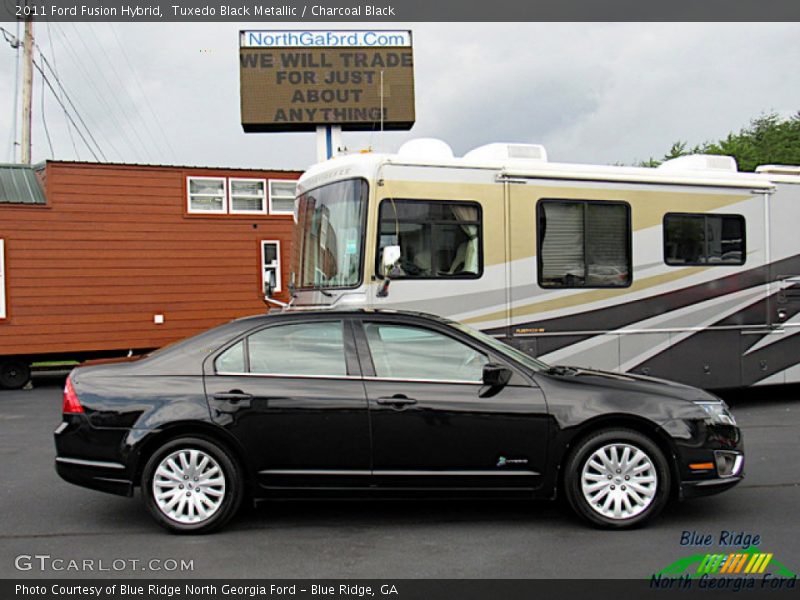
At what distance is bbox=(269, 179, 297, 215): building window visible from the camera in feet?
48.2

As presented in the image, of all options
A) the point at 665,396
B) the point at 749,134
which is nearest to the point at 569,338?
the point at 665,396

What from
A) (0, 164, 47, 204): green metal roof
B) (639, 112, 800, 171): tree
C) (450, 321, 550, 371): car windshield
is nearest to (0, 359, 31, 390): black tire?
(0, 164, 47, 204): green metal roof

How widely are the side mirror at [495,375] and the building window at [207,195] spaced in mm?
9992

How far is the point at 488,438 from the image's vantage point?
5.32 meters

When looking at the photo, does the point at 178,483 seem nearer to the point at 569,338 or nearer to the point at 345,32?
the point at 569,338

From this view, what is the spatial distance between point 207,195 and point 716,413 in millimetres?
10788

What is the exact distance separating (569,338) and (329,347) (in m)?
4.72

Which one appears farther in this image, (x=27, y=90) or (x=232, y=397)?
(x=27, y=90)

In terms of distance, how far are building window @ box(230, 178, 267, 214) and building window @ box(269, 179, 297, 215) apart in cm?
14

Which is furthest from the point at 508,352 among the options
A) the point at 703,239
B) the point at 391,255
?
the point at 703,239

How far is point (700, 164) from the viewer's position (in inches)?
417

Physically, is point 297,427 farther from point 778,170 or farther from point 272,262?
point 272,262

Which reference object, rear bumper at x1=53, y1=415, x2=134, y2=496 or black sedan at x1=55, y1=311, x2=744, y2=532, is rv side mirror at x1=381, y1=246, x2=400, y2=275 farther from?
rear bumper at x1=53, y1=415, x2=134, y2=496

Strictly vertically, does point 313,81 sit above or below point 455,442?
above
